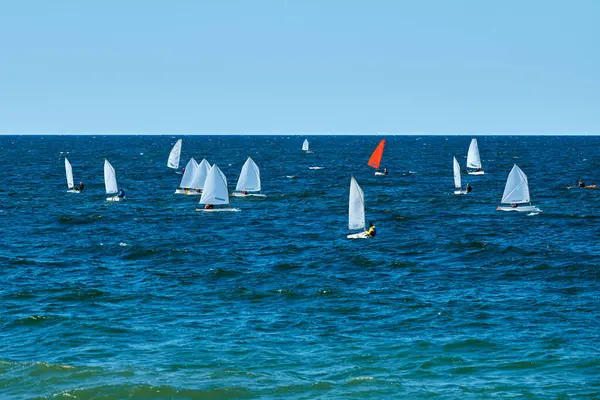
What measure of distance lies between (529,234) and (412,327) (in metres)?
33.5

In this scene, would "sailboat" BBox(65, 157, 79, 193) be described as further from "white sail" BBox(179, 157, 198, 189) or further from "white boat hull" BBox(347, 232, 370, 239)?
"white boat hull" BBox(347, 232, 370, 239)

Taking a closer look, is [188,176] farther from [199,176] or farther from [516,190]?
[516,190]

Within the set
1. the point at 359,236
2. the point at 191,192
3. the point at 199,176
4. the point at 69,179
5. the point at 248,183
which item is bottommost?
the point at 359,236

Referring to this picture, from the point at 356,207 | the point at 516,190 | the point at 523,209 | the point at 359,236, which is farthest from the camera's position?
the point at 523,209

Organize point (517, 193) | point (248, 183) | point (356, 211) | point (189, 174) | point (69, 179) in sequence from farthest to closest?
point (69, 179)
point (189, 174)
point (248, 183)
point (517, 193)
point (356, 211)

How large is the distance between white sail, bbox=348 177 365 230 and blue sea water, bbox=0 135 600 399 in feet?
6.54

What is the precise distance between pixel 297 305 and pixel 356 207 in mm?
23809

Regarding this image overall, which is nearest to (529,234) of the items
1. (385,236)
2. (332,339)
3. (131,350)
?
(385,236)

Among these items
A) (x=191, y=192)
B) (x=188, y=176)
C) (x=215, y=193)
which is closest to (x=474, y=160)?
(x=191, y=192)

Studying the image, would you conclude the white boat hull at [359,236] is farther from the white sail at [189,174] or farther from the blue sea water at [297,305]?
the white sail at [189,174]

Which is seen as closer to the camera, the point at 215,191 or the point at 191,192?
the point at 215,191

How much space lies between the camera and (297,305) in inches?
1720

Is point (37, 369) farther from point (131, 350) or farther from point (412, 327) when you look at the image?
point (412, 327)

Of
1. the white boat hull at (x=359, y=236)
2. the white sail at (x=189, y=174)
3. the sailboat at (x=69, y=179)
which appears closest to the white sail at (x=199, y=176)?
the white sail at (x=189, y=174)
